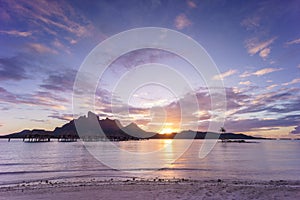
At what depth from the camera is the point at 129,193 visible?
18266mm

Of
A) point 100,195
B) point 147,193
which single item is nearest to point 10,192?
point 100,195

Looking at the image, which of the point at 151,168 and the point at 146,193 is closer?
the point at 146,193

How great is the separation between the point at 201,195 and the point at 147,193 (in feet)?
13.2

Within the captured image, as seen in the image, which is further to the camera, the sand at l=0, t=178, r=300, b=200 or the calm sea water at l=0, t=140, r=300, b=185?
the calm sea water at l=0, t=140, r=300, b=185

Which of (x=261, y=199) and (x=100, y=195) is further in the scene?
(x=100, y=195)

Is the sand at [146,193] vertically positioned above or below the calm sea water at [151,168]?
below

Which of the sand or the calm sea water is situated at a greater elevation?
the calm sea water

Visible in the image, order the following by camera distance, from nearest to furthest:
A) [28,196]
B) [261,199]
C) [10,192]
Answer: [261,199]
[28,196]
[10,192]

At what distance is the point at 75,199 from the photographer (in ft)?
54.4

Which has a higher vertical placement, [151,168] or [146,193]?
[151,168]

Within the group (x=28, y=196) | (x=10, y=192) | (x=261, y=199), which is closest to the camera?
(x=261, y=199)

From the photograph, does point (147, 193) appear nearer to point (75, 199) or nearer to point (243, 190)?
point (75, 199)

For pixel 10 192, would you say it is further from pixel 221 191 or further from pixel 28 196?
pixel 221 191

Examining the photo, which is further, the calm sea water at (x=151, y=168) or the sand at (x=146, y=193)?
the calm sea water at (x=151, y=168)
